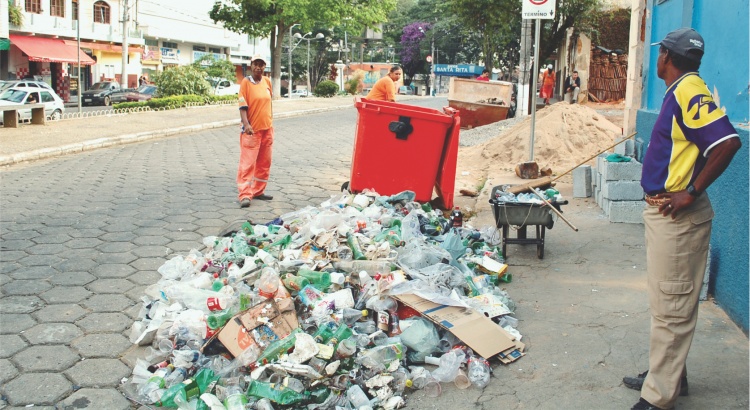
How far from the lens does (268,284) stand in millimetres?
4141

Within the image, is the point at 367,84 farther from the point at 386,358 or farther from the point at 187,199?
the point at 386,358

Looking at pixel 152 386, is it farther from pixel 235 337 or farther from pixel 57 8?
pixel 57 8

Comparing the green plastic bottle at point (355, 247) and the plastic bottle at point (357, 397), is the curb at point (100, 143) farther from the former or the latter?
the plastic bottle at point (357, 397)

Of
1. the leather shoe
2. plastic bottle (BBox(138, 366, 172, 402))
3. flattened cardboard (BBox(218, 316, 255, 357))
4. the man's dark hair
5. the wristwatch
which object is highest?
the man's dark hair

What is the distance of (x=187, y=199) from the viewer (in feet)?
27.1

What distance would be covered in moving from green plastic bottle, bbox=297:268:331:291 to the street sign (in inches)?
207

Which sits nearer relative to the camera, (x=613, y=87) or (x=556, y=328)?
(x=556, y=328)

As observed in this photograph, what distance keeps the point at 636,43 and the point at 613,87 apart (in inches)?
613

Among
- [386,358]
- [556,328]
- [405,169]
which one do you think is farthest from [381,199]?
[386,358]

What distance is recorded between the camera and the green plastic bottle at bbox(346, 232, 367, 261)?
4898mm

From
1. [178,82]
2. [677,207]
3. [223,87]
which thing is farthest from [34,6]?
[677,207]

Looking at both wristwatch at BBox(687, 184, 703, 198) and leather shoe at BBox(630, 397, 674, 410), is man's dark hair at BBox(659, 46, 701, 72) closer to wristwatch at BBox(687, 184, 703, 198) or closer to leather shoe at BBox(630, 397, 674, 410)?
wristwatch at BBox(687, 184, 703, 198)

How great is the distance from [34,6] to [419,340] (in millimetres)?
37390

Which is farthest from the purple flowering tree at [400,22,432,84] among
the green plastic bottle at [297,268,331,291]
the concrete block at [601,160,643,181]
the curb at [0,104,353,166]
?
the green plastic bottle at [297,268,331,291]
